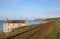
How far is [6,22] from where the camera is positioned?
3378 centimetres

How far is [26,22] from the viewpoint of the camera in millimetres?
35094

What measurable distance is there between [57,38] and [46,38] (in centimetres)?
76

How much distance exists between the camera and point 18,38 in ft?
36.5

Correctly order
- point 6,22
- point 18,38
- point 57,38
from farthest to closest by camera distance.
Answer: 1. point 6,22
2. point 57,38
3. point 18,38

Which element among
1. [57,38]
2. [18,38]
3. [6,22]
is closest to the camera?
[18,38]

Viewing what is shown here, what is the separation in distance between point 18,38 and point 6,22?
2295 centimetres

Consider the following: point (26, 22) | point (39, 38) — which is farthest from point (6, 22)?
point (39, 38)

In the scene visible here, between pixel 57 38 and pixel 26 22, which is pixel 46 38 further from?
pixel 26 22

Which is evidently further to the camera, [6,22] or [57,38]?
[6,22]

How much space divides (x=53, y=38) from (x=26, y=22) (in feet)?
75.6

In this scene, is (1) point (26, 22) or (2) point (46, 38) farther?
(1) point (26, 22)

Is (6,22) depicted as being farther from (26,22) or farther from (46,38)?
(46,38)

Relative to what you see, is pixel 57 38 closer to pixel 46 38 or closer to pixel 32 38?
pixel 46 38

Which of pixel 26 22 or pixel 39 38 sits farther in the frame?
pixel 26 22
